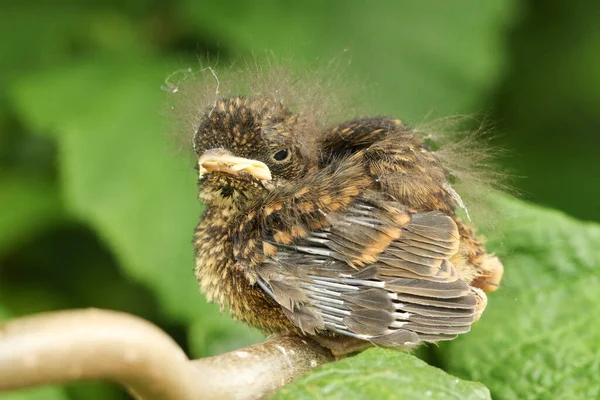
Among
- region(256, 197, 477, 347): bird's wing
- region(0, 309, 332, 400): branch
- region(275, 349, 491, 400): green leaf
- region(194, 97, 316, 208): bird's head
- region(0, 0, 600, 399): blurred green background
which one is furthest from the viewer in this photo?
region(0, 0, 600, 399): blurred green background

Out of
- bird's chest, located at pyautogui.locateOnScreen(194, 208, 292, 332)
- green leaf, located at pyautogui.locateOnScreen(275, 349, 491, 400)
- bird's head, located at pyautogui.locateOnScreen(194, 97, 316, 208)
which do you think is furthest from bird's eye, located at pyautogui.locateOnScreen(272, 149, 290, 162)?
green leaf, located at pyautogui.locateOnScreen(275, 349, 491, 400)

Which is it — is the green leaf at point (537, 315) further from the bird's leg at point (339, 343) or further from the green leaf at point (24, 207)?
the green leaf at point (24, 207)

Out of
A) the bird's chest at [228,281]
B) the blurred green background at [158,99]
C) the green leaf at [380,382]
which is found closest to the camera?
the green leaf at [380,382]

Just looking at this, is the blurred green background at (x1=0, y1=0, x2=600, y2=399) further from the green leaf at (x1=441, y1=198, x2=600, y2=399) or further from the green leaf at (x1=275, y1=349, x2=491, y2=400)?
the green leaf at (x1=275, y1=349, x2=491, y2=400)

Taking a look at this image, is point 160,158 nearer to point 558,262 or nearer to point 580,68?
point 558,262

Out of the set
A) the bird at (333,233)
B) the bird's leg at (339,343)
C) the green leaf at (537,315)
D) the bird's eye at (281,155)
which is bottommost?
the green leaf at (537,315)

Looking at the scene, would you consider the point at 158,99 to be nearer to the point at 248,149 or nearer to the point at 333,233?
the point at 248,149

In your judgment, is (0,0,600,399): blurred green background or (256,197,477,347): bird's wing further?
(0,0,600,399): blurred green background

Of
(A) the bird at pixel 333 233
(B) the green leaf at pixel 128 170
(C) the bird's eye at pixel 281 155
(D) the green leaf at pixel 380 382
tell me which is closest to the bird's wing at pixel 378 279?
(A) the bird at pixel 333 233

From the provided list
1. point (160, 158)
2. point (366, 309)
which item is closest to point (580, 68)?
point (160, 158)
